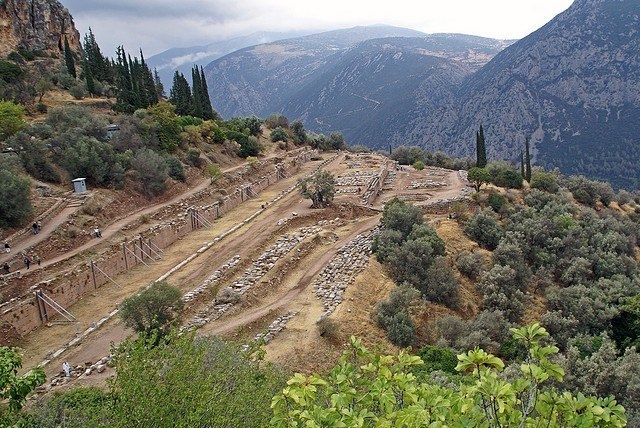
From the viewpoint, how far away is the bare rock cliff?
51.8 m

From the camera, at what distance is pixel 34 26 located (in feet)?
185

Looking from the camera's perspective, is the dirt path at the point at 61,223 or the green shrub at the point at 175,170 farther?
the green shrub at the point at 175,170

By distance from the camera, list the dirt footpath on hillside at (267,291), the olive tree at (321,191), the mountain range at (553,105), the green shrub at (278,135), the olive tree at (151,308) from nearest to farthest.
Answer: the olive tree at (151,308) < the dirt footpath on hillside at (267,291) < the olive tree at (321,191) < the green shrub at (278,135) < the mountain range at (553,105)

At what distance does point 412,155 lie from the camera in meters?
55.7

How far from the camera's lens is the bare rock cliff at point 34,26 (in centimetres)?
5178

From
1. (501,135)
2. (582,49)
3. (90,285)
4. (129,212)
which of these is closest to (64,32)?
(129,212)

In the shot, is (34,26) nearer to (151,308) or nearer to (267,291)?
(267,291)

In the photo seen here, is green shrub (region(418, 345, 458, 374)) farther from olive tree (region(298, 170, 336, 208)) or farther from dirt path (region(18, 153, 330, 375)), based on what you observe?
olive tree (region(298, 170, 336, 208))

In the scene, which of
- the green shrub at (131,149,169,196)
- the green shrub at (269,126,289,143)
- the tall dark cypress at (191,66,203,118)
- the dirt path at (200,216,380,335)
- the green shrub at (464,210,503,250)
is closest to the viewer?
the dirt path at (200,216,380,335)

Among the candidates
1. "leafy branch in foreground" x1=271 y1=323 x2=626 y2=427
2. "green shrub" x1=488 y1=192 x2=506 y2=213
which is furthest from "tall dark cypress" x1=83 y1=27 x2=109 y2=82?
"leafy branch in foreground" x1=271 y1=323 x2=626 y2=427

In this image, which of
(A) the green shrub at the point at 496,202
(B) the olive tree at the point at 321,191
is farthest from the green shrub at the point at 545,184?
(B) the olive tree at the point at 321,191

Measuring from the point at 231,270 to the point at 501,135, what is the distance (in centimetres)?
9062

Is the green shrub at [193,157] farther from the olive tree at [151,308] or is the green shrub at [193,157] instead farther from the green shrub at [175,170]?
the olive tree at [151,308]

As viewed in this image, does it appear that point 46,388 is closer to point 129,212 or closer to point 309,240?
point 309,240
